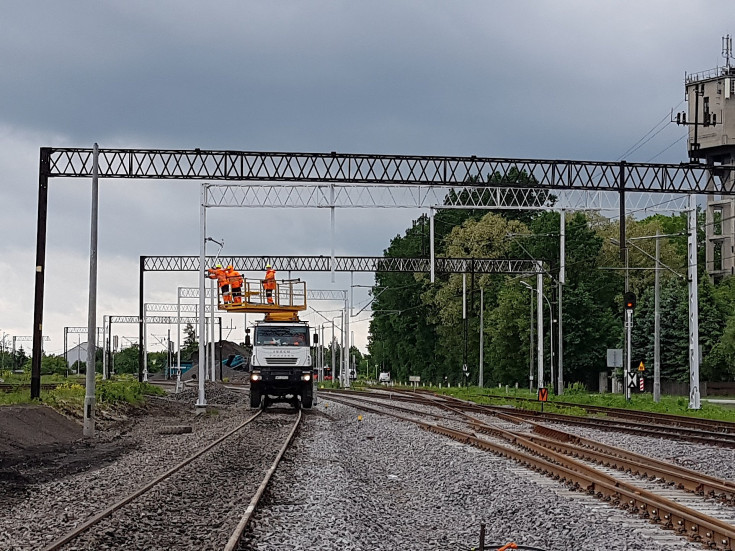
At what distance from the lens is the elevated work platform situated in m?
38.0

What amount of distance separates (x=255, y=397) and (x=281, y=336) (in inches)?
136

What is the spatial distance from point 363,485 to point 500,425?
1492cm

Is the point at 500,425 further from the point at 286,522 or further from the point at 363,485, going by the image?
the point at 286,522

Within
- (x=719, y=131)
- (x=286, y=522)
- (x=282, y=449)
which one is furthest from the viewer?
(x=719, y=131)

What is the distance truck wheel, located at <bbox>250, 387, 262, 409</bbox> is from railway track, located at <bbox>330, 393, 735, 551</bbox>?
47.6 feet

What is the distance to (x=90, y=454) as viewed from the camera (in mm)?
22688

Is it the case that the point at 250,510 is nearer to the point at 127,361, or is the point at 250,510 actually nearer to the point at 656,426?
the point at 656,426

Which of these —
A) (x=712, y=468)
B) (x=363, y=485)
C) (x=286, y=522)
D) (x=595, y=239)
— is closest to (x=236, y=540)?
(x=286, y=522)

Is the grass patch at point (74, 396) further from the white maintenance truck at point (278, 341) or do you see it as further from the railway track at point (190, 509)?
the railway track at point (190, 509)

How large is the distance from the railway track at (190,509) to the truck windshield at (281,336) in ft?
48.2

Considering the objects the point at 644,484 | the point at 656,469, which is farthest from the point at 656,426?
the point at 644,484

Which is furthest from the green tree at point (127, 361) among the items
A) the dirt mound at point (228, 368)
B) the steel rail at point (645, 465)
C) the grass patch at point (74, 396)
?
the steel rail at point (645, 465)

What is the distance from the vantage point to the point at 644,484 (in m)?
16.4

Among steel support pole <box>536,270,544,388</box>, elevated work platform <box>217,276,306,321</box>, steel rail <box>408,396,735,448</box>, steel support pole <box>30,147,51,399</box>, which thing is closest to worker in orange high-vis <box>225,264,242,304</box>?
elevated work platform <box>217,276,306,321</box>
